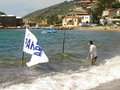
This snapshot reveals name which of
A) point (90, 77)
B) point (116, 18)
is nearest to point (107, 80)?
point (90, 77)

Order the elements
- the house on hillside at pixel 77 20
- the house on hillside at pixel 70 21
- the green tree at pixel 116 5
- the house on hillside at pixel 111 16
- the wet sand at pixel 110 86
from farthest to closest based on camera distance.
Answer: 1. the house on hillside at pixel 70 21
2. the house on hillside at pixel 77 20
3. the green tree at pixel 116 5
4. the house on hillside at pixel 111 16
5. the wet sand at pixel 110 86

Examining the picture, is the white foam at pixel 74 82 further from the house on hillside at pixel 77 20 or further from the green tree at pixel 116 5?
the house on hillside at pixel 77 20

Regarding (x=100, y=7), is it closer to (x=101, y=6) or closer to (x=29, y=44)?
(x=101, y=6)

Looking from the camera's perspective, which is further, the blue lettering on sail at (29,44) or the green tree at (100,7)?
the green tree at (100,7)

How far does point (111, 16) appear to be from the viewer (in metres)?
162

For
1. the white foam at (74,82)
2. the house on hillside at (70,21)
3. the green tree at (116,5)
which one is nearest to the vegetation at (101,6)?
the green tree at (116,5)

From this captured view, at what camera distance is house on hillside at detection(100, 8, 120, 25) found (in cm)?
15738

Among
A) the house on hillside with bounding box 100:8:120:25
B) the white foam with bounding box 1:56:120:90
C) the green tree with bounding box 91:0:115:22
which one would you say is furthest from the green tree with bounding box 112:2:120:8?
the white foam with bounding box 1:56:120:90

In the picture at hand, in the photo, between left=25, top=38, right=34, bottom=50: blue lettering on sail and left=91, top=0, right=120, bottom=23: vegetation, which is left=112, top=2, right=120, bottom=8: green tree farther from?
left=25, top=38, right=34, bottom=50: blue lettering on sail

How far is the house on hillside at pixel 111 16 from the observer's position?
157375 millimetres

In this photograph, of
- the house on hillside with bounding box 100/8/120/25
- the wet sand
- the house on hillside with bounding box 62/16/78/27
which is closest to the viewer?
the wet sand

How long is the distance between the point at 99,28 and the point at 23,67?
12730cm

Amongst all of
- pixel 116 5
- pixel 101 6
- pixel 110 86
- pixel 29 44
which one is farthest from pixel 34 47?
pixel 116 5

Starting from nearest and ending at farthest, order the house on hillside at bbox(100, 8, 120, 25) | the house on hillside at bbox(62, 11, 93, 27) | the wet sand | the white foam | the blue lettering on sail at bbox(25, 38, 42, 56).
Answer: the wet sand → the white foam → the blue lettering on sail at bbox(25, 38, 42, 56) → the house on hillside at bbox(100, 8, 120, 25) → the house on hillside at bbox(62, 11, 93, 27)
